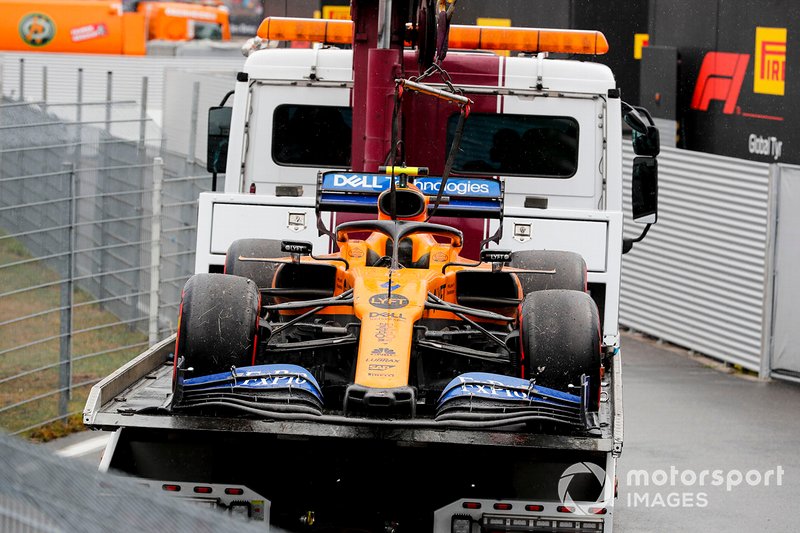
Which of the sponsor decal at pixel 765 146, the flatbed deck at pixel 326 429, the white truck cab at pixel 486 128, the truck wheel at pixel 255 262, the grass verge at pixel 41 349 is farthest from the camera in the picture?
the sponsor decal at pixel 765 146

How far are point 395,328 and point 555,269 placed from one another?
153cm

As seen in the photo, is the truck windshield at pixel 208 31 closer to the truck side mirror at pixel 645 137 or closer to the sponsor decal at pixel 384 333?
the truck side mirror at pixel 645 137

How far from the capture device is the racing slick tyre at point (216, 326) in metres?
6.48

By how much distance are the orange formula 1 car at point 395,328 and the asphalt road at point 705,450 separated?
2.25 metres

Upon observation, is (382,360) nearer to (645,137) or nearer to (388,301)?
(388,301)

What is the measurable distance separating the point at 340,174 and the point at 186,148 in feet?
43.4

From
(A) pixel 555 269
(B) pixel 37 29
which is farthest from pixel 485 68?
(B) pixel 37 29

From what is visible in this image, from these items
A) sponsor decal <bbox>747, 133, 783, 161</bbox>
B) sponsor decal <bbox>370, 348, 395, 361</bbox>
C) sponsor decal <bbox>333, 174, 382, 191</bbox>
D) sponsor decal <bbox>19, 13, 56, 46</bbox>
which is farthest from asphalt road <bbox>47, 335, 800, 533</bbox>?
sponsor decal <bbox>19, 13, 56, 46</bbox>

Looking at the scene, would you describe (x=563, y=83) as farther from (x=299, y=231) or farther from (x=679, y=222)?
(x=679, y=222)

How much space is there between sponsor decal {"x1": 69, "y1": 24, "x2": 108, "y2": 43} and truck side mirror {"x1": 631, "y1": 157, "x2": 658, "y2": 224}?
32.4 metres

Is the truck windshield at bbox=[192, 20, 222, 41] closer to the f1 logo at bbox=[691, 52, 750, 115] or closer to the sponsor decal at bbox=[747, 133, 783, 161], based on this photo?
the f1 logo at bbox=[691, 52, 750, 115]

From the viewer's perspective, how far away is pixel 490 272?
7.30m

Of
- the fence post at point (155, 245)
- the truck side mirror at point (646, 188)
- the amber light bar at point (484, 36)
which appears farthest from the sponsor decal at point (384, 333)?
the fence post at point (155, 245)

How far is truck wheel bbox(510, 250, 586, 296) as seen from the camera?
770 centimetres
